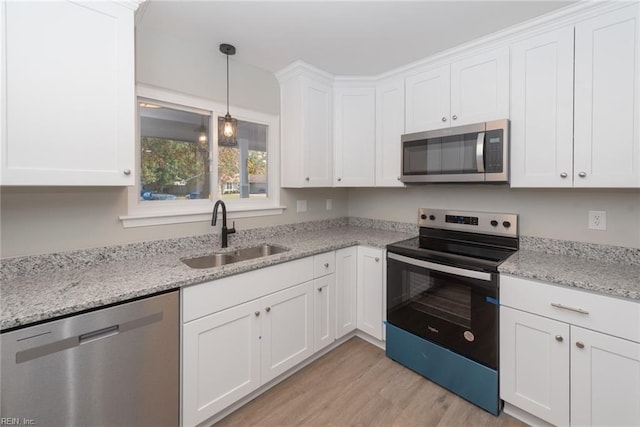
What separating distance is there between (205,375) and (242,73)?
221 centimetres

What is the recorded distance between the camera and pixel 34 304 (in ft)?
3.51

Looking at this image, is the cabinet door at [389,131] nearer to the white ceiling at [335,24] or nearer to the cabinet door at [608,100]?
the white ceiling at [335,24]

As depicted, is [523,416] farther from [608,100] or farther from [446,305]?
[608,100]

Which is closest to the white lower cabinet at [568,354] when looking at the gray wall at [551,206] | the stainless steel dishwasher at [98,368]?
the gray wall at [551,206]

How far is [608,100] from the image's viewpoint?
147 cm

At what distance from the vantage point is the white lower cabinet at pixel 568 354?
4.09 feet

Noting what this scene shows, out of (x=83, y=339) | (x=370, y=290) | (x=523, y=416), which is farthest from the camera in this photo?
(x=370, y=290)

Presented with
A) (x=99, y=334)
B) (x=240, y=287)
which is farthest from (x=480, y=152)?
(x=99, y=334)

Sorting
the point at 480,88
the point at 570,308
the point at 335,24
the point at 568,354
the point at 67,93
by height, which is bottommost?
the point at 568,354

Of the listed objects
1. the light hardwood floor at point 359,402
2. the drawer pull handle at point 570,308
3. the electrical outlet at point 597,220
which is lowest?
the light hardwood floor at point 359,402

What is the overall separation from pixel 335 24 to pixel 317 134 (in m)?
0.91

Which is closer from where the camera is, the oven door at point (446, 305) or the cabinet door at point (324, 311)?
the oven door at point (446, 305)

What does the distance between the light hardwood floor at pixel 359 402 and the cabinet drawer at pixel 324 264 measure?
0.71 meters

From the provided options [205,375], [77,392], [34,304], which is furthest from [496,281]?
[34,304]
